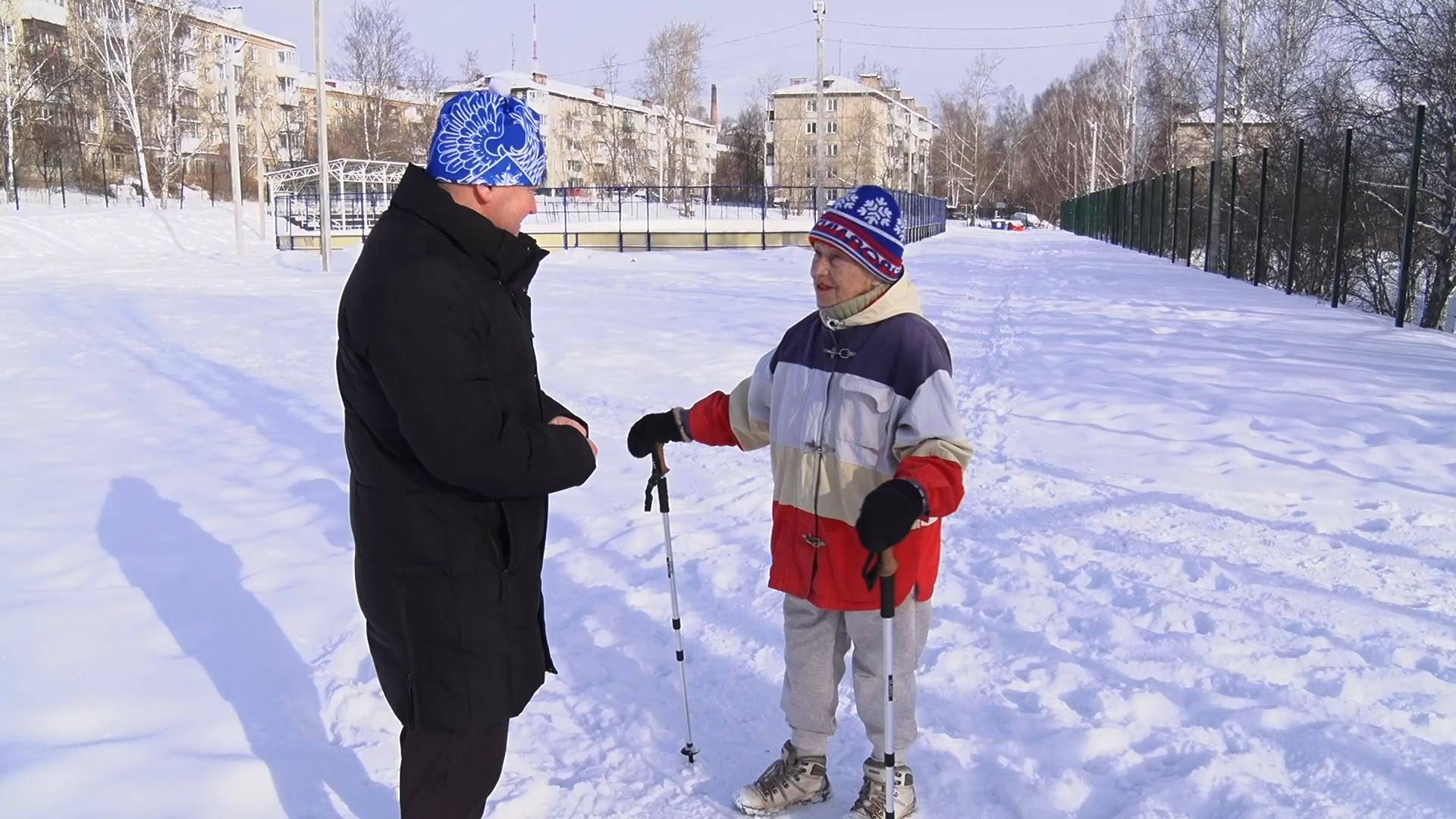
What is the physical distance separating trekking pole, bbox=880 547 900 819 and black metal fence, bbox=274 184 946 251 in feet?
91.4

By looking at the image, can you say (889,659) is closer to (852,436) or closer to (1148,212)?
(852,436)

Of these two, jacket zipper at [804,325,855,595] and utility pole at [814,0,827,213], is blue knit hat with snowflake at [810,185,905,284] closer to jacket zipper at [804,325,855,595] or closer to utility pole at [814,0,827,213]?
jacket zipper at [804,325,855,595]

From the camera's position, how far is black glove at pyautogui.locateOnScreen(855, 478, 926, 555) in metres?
2.34

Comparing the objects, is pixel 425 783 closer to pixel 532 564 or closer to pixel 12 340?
pixel 532 564

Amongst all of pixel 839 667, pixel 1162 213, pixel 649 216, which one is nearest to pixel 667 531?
pixel 839 667

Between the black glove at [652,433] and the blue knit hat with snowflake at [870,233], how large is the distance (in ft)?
2.34

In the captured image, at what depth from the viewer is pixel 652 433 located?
120 inches

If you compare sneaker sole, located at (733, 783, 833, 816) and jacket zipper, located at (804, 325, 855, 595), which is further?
sneaker sole, located at (733, 783, 833, 816)

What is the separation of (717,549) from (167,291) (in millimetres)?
15919

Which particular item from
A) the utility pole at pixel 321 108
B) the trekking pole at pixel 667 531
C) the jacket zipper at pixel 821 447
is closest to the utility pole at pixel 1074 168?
the utility pole at pixel 321 108

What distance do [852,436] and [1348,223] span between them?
15879mm

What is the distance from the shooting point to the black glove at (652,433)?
3043 millimetres

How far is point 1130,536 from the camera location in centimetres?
510

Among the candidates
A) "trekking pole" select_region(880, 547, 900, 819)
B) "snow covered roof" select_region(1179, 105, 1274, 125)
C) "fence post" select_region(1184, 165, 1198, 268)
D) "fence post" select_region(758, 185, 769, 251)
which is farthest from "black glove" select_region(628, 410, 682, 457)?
"fence post" select_region(758, 185, 769, 251)
